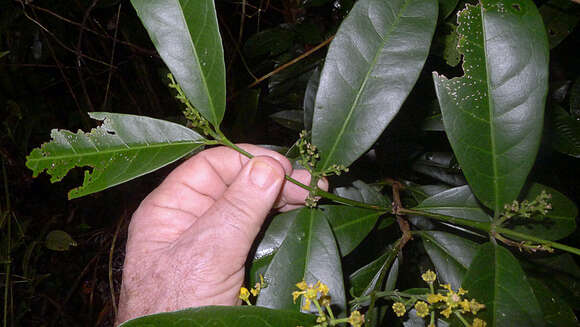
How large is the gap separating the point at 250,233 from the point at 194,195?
0.54 m

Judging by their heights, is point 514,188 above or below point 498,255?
above

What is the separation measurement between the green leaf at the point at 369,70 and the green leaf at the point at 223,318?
57cm

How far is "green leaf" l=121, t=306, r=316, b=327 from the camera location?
939 mm

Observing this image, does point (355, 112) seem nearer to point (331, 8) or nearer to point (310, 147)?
point (310, 147)

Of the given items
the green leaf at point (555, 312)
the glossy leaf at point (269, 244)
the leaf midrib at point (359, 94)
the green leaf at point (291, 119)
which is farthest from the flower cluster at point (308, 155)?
the green leaf at point (555, 312)

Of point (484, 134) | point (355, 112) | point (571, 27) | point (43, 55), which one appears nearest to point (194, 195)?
point (355, 112)

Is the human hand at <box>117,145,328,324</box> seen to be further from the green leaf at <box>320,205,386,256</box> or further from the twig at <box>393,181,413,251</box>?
the twig at <box>393,181,413,251</box>

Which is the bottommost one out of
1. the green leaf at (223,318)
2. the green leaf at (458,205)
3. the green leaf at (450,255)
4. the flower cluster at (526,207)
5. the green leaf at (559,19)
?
the green leaf at (450,255)

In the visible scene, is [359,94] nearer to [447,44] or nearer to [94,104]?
[447,44]

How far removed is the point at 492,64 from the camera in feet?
3.79

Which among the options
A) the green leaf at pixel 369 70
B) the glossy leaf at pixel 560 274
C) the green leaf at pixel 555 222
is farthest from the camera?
the glossy leaf at pixel 560 274

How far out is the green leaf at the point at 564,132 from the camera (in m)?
1.49

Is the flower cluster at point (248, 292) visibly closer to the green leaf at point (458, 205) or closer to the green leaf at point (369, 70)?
the green leaf at point (369, 70)

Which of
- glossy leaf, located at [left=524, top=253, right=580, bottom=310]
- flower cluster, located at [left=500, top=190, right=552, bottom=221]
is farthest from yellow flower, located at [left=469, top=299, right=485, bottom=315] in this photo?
glossy leaf, located at [left=524, top=253, right=580, bottom=310]
